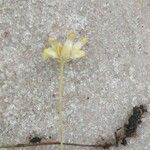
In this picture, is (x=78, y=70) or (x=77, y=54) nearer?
(x=77, y=54)

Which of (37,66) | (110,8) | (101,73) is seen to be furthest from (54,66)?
(110,8)

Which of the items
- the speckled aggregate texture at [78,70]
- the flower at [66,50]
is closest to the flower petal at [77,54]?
the flower at [66,50]

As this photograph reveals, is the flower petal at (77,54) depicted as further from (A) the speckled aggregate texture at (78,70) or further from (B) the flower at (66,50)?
(A) the speckled aggregate texture at (78,70)

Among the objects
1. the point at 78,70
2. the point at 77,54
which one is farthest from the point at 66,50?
the point at 78,70

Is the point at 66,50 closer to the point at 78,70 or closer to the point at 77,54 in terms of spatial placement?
the point at 77,54
